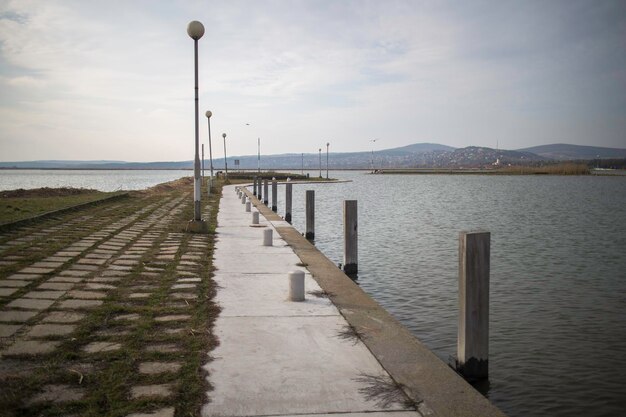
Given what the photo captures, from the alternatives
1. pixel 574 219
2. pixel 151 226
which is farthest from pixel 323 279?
pixel 574 219

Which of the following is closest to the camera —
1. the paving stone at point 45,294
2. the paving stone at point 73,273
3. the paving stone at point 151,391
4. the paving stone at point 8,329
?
the paving stone at point 151,391

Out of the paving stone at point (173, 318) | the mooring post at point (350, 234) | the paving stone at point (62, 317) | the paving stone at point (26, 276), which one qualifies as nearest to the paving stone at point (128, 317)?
the paving stone at point (173, 318)

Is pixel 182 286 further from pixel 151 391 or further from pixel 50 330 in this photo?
pixel 151 391

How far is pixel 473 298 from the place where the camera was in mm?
5480

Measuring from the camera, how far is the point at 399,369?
16.1 feet

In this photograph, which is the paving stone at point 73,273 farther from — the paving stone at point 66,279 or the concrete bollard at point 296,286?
the concrete bollard at point 296,286

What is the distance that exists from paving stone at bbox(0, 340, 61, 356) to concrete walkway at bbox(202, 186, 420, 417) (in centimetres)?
161

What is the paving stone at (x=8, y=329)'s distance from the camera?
559cm

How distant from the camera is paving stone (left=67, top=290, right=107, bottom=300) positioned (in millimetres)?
7258

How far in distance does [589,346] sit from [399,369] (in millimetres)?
4541

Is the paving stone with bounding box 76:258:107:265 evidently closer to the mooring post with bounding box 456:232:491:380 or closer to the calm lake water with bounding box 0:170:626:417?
the calm lake water with bounding box 0:170:626:417

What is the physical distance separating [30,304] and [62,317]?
82 centimetres

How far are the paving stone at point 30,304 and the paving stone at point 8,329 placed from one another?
76 centimetres

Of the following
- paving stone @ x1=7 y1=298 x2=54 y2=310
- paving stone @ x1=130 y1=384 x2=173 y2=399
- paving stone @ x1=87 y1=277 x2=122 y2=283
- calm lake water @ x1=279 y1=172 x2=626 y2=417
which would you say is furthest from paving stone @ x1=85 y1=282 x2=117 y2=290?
calm lake water @ x1=279 y1=172 x2=626 y2=417
